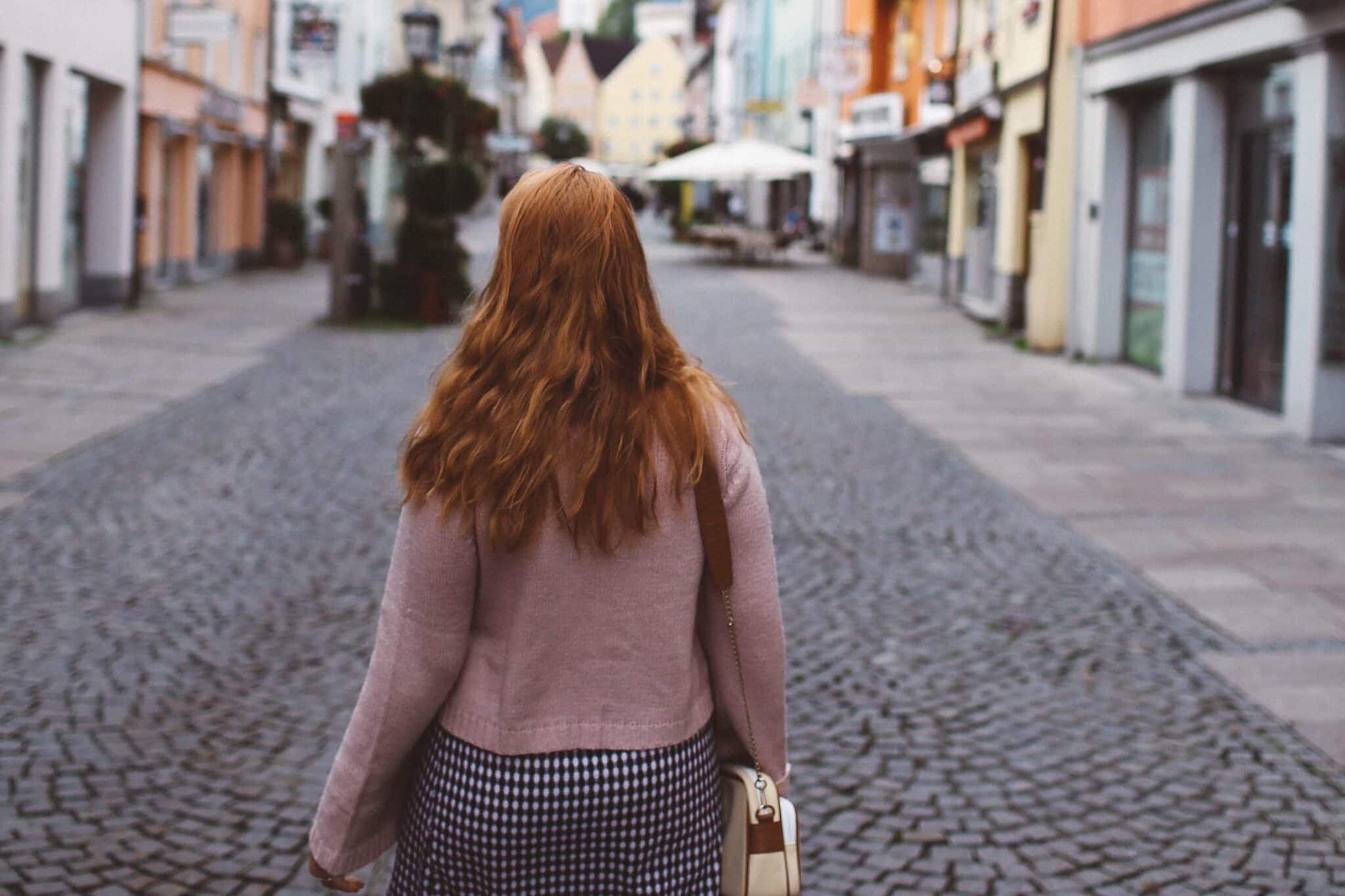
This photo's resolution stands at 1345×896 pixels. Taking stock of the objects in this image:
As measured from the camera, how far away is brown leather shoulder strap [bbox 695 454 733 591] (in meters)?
2.26

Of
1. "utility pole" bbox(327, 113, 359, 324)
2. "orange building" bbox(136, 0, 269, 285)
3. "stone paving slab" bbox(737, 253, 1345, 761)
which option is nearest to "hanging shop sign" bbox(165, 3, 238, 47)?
"orange building" bbox(136, 0, 269, 285)

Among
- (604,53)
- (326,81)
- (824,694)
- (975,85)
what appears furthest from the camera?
(604,53)

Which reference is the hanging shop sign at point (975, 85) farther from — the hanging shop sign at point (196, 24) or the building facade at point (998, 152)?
the hanging shop sign at point (196, 24)

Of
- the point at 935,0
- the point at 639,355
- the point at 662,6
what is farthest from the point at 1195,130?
the point at 662,6

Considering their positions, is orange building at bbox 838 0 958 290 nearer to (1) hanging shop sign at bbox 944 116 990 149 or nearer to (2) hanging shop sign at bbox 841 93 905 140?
(2) hanging shop sign at bbox 841 93 905 140

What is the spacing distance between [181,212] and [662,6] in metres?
111

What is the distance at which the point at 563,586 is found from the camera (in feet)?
7.48

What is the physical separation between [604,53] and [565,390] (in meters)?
138

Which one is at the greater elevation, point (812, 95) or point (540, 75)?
point (540, 75)

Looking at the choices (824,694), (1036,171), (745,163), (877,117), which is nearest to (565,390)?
(824,694)

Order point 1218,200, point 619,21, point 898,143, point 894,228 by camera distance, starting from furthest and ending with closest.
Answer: point 619,21 < point 894,228 < point 898,143 < point 1218,200

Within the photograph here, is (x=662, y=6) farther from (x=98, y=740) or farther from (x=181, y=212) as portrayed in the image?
(x=98, y=740)

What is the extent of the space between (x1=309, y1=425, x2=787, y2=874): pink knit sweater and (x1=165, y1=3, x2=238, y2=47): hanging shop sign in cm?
2230

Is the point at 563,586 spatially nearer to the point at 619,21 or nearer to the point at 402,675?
the point at 402,675
